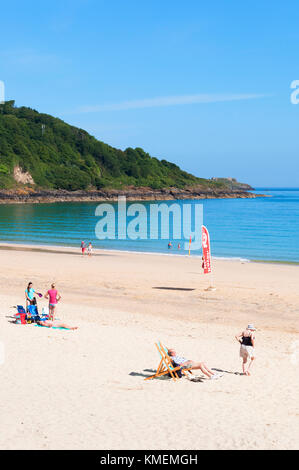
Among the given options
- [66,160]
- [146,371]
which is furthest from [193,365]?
[66,160]

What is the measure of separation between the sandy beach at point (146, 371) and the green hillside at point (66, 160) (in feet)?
342

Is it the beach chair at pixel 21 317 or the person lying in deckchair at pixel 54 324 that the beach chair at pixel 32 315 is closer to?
the beach chair at pixel 21 317

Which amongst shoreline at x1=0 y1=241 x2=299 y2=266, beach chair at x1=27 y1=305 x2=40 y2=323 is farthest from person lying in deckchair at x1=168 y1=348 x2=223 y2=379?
shoreline at x1=0 y1=241 x2=299 y2=266

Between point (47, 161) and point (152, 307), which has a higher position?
point (47, 161)

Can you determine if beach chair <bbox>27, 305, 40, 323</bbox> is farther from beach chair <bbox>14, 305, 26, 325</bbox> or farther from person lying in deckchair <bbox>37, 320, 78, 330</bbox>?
person lying in deckchair <bbox>37, 320, 78, 330</bbox>

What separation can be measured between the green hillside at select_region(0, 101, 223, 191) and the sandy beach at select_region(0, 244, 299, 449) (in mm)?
104286

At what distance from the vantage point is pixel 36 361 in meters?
11.1

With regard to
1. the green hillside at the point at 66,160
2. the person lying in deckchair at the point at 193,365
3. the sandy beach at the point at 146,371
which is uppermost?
the green hillside at the point at 66,160

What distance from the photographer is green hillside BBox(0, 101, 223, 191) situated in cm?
13050

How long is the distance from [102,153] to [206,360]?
15255 centimetres

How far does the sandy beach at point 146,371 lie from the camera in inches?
303

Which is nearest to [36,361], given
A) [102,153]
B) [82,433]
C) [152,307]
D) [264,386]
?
[82,433]

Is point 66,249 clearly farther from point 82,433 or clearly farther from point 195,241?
point 82,433

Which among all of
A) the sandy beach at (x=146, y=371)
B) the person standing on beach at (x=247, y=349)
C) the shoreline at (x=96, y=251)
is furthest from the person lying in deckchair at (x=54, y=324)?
the shoreline at (x=96, y=251)
